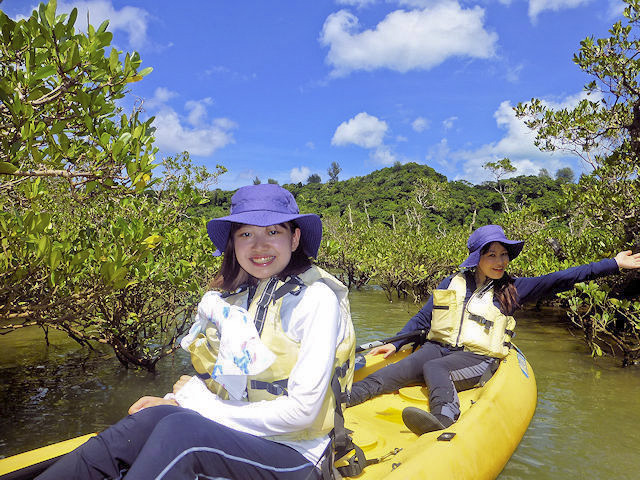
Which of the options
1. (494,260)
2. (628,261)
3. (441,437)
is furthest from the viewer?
(494,260)

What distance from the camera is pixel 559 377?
5531 millimetres

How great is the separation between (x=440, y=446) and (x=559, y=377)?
402cm

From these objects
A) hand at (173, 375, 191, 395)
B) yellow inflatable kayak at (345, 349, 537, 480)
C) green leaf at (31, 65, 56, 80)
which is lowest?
yellow inflatable kayak at (345, 349, 537, 480)

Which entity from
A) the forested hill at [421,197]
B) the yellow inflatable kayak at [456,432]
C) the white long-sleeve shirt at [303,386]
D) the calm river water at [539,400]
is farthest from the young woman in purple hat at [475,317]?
the forested hill at [421,197]

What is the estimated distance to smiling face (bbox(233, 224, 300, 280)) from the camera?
1.87 meters

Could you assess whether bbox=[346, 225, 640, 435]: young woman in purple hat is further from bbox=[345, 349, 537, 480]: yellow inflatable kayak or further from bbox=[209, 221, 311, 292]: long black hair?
bbox=[209, 221, 311, 292]: long black hair

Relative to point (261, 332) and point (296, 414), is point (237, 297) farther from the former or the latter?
point (296, 414)

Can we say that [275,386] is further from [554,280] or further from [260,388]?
[554,280]

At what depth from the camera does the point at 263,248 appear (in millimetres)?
1867

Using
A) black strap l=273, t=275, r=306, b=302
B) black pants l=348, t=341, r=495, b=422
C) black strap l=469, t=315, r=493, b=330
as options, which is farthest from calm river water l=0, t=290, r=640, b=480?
black strap l=273, t=275, r=306, b=302

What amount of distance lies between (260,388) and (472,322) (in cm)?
252

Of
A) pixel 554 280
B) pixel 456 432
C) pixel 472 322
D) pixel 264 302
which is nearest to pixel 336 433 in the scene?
pixel 264 302

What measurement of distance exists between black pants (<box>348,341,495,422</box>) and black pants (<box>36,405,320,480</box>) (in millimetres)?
1829

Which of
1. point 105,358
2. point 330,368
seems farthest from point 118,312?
point 330,368
